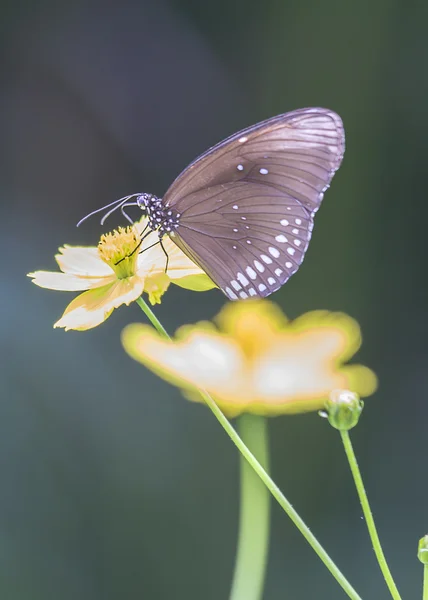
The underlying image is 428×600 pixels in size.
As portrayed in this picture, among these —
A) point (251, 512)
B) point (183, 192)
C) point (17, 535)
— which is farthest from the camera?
point (17, 535)

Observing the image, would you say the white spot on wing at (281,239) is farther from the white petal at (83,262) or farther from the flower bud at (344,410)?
the flower bud at (344,410)

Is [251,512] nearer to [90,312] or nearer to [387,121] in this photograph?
[90,312]

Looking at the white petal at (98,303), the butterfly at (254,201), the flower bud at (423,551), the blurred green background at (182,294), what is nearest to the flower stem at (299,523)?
the flower bud at (423,551)

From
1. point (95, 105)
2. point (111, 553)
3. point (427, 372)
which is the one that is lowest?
point (427, 372)

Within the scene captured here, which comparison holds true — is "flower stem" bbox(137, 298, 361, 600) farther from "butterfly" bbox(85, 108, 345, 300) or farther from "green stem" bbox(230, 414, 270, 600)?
"butterfly" bbox(85, 108, 345, 300)

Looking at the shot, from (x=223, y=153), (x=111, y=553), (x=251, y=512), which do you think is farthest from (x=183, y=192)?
(x=111, y=553)

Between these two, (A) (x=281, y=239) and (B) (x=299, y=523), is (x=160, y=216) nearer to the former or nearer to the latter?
(A) (x=281, y=239)
